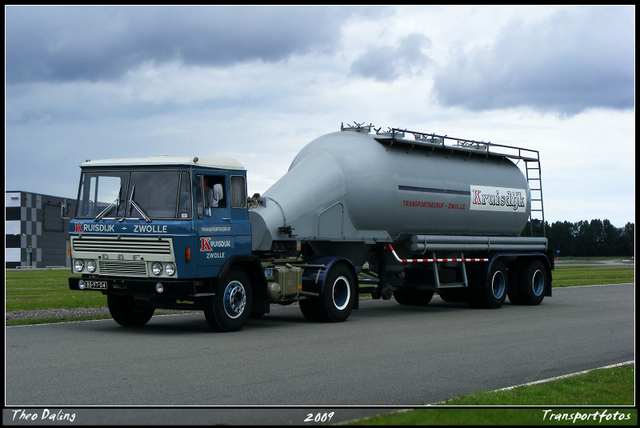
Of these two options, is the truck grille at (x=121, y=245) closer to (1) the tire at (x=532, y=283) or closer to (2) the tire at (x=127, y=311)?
(2) the tire at (x=127, y=311)

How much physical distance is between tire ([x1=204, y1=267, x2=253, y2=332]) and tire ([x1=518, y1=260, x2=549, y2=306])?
10.1 meters

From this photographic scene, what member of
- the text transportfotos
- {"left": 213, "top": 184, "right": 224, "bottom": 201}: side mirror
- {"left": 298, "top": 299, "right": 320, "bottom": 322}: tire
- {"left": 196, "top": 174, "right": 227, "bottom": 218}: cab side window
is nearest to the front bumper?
{"left": 196, "top": 174, "right": 227, "bottom": 218}: cab side window

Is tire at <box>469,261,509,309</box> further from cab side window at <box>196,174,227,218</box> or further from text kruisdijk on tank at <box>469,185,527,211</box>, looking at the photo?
cab side window at <box>196,174,227,218</box>

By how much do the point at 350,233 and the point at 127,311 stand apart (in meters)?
5.34

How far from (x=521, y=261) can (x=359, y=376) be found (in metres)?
13.9

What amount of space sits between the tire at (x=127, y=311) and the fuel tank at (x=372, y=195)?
264 centimetres

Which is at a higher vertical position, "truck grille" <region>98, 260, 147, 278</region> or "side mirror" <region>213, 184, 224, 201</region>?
"side mirror" <region>213, 184, 224, 201</region>

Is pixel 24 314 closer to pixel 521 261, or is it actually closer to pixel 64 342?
pixel 64 342

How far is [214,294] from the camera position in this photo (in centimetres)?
1316

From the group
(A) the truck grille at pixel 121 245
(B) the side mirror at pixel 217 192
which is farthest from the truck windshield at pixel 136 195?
(B) the side mirror at pixel 217 192

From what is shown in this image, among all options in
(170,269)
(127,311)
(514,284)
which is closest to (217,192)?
(170,269)

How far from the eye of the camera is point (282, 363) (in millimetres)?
9914

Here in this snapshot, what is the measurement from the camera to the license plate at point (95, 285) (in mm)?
13133

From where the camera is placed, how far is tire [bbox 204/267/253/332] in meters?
13.2
